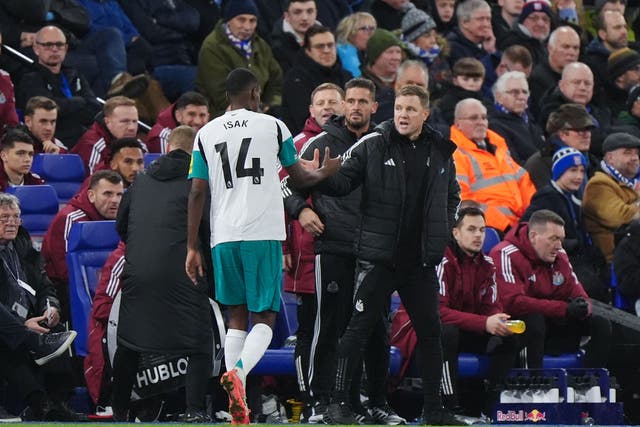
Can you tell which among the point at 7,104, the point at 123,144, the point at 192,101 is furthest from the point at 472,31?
the point at 7,104

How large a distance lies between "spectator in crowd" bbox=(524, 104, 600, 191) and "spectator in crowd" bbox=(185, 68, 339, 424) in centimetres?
542

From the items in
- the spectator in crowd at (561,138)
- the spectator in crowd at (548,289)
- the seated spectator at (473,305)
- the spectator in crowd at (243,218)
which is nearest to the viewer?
the spectator in crowd at (243,218)

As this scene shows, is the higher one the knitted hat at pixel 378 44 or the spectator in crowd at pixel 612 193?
the knitted hat at pixel 378 44

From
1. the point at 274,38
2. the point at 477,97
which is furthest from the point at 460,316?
the point at 274,38

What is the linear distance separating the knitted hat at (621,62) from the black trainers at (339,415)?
8.38 meters

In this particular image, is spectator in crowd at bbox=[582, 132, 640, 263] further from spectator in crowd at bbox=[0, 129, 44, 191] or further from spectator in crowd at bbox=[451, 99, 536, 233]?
spectator in crowd at bbox=[0, 129, 44, 191]

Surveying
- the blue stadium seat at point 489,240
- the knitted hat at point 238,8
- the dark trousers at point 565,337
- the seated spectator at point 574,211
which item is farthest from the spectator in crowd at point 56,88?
the dark trousers at point 565,337

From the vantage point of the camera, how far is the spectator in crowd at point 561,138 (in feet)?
49.5

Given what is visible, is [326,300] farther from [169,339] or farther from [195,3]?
[195,3]

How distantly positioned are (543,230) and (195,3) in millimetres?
5866

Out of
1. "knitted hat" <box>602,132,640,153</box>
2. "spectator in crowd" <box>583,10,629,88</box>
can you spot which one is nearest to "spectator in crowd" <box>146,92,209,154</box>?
"knitted hat" <box>602,132,640,153</box>

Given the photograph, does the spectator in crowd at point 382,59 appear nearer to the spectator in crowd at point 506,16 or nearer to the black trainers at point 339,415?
the spectator in crowd at point 506,16

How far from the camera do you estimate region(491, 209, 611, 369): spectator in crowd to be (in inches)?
492

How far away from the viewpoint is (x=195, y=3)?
1717 cm
